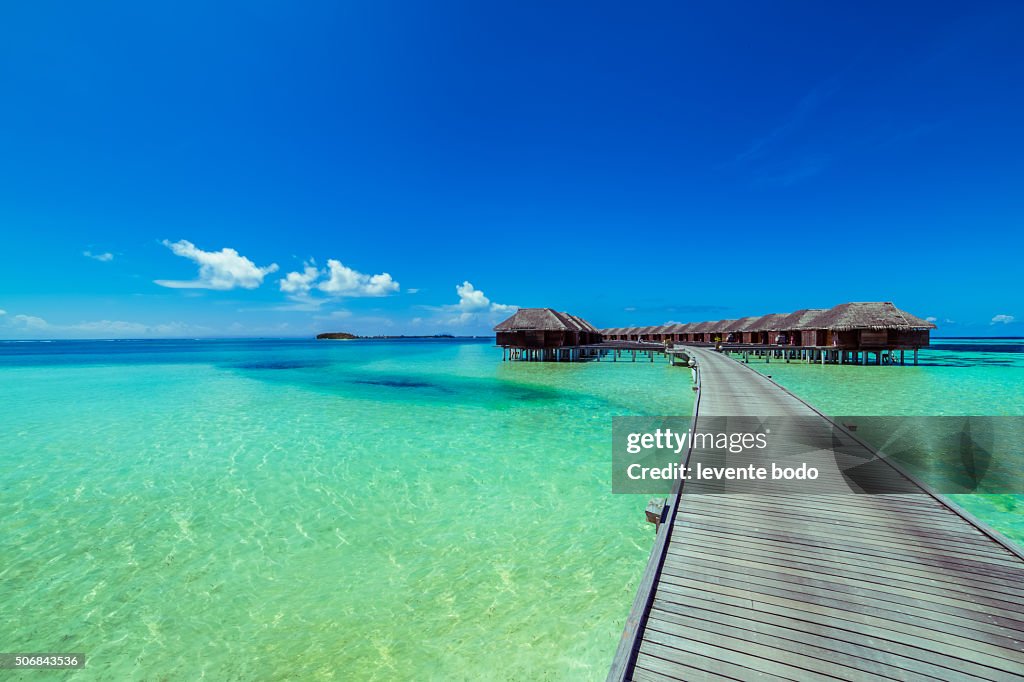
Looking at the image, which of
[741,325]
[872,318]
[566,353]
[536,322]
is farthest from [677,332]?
[536,322]

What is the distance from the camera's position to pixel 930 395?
55.5 feet

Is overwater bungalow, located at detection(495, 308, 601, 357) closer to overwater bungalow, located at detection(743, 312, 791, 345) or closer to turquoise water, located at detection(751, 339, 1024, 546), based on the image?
turquoise water, located at detection(751, 339, 1024, 546)

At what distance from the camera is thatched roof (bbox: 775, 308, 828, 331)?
115 ft

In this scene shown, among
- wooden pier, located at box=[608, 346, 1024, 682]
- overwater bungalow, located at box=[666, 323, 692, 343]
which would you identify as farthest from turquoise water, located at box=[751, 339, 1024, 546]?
overwater bungalow, located at box=[666, 323, 692, 343]

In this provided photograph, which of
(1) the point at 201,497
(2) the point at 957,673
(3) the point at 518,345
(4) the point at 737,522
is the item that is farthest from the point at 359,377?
(2) the point at 957,673

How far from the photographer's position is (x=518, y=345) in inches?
1420

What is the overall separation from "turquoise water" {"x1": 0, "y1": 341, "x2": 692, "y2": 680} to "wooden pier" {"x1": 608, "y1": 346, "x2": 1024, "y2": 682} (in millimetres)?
1184

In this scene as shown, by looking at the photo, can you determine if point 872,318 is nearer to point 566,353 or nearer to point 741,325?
point 741,325

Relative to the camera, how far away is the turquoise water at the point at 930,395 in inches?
257

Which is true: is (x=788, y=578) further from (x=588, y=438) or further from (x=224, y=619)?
(x=588, y=438)

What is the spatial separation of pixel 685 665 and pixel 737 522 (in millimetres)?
2260

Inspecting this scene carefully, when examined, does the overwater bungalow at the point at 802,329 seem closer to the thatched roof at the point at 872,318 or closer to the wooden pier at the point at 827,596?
the thatched roof at the point at 872,318

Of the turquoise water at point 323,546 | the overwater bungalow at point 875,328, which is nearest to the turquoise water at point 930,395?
the turquoise water at point 323,546

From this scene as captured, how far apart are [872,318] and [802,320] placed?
22.7ft
